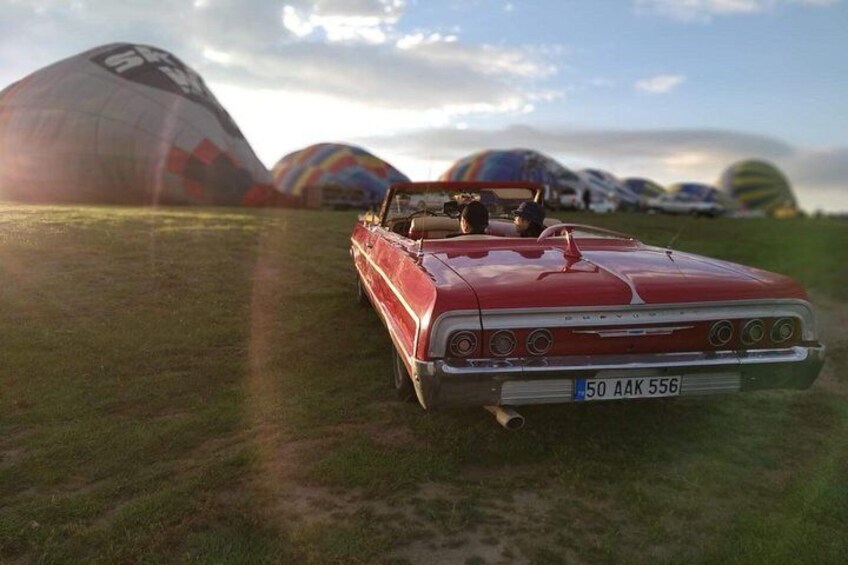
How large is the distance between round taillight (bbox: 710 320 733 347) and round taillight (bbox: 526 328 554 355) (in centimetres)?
91

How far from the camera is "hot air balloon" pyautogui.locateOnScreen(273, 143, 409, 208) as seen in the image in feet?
126

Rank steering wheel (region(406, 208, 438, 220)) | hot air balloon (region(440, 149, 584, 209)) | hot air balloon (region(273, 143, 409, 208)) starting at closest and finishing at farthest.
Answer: steering wheel (region(406, 208, 438, 220)) < hot air balloon (region(273, 143, 409, 208)) < hot air balloon (region(440, 149, 584, 209))

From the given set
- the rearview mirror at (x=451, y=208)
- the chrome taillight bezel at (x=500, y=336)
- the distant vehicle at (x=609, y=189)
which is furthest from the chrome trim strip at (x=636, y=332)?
the distant vehicle at (x=609, y=189)

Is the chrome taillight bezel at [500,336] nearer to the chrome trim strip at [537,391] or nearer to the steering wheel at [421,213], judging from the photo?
the chrome trim strip at [537,391]

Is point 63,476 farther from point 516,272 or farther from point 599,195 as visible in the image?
point 599,195

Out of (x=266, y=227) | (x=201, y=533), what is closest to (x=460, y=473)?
(x=201, y=533)

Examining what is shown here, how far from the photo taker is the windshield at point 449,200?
6.55 metres

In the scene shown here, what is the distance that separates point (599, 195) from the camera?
55000 millimetres

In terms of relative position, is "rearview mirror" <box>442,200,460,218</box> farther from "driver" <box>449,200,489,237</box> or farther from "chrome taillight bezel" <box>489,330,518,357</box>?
"chrome taillight bezel" <box>489,330,518,357</box>

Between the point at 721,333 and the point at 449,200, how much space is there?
346 cm

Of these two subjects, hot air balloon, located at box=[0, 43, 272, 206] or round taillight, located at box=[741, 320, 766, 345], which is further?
hot air balloon, located at box=[0, 43, 272, 206]

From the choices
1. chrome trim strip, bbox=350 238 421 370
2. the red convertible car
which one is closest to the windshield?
chrome trim strip, bbox=350 238 421 370

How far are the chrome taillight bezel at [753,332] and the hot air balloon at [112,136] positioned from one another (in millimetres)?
25948

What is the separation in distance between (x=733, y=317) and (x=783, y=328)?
34 centimetres
